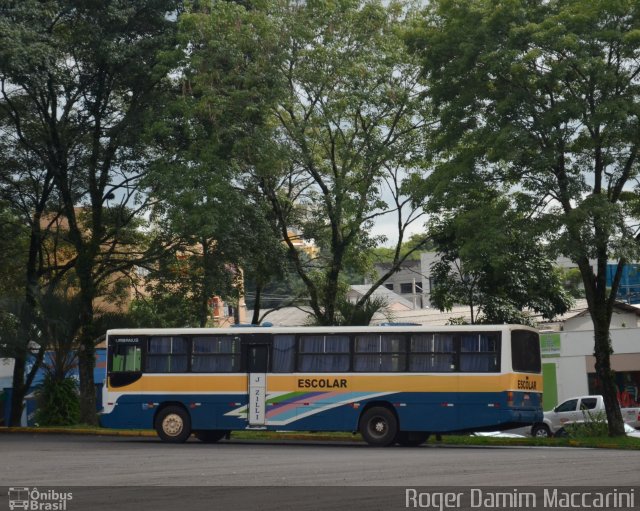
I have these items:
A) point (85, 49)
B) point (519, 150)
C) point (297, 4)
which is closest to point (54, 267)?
point (85, 49)

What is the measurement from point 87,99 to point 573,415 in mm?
20037

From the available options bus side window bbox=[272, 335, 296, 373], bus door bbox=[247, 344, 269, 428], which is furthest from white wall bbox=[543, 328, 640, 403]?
bus door bbox=[247, 344, 269, 428]

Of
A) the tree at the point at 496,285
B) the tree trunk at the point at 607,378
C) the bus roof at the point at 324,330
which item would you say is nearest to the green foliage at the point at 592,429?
the tree trunk at the point at 607,378

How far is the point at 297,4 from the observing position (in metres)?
34.2

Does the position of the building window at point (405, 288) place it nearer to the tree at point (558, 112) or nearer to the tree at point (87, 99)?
the tree at point (87, 99)

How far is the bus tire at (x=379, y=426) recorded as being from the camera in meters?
26.2

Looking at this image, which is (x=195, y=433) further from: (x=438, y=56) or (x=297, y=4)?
(x=297, y=4)

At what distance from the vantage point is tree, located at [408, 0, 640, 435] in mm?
25766

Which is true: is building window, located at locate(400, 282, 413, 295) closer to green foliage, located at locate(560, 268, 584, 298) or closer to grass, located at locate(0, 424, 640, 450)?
green foliage, located at locate(560, 268, 584, 298)

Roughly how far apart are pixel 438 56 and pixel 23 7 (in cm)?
1276

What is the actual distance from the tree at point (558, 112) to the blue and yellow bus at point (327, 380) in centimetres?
278
